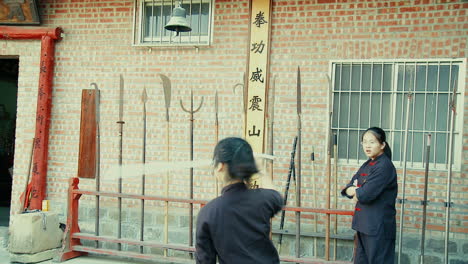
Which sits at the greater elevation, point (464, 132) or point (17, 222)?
point (464, 132)

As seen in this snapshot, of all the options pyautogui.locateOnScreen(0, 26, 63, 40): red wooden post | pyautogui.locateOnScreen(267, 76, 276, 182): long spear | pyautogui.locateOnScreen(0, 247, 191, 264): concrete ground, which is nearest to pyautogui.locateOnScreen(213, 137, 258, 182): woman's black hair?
pyautogui.locateOnScreen(267, 76, 276, 182): long spear

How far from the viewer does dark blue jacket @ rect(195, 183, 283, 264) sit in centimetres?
246

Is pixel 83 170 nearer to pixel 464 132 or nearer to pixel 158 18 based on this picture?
pixel 158 18

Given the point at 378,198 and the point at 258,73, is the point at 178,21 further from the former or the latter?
the point at 378,198

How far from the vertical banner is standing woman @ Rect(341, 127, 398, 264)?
170 centimetres

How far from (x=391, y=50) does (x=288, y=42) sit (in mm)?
1170

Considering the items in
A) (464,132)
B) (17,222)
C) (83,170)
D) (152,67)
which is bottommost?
(17,222)

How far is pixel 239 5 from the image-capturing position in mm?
6121

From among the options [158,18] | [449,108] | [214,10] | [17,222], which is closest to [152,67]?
[158,18]

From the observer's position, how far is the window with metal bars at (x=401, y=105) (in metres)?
5.38

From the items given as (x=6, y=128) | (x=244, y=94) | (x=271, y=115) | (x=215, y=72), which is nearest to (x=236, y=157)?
(x=271, y=115)

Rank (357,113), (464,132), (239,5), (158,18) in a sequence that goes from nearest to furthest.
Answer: (464,132)
(357,113)
(239,5)
(158,18)

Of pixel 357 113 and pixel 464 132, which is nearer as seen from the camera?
pixel 464 132

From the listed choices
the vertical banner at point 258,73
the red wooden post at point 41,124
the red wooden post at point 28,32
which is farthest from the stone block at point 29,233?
the vertical banner at point 258,73
